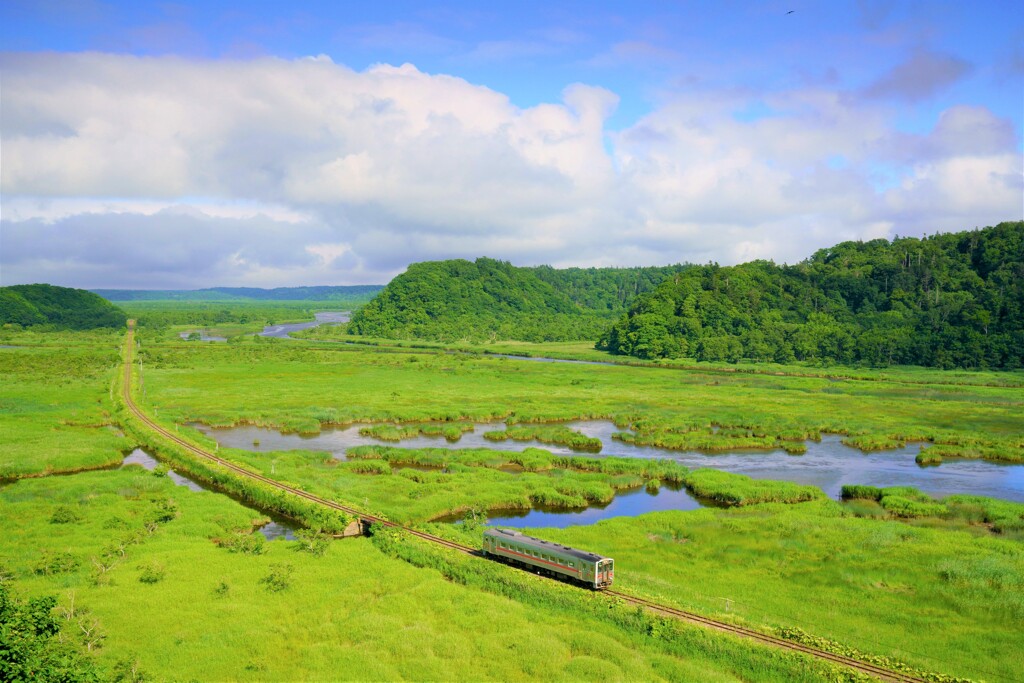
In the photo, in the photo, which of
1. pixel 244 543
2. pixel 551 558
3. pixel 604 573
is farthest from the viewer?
pixel 244 543

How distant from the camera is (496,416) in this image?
112 meters

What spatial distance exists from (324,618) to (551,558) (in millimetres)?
14859

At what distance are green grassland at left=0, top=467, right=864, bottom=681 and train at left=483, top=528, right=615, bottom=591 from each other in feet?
3.72

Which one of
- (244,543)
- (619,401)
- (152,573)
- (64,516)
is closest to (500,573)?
(244,543)

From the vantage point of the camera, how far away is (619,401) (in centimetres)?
12706

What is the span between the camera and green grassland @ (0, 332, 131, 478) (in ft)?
→ 253

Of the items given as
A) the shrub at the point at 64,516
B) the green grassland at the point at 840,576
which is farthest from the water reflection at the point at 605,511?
the shrub at the point at 64,516

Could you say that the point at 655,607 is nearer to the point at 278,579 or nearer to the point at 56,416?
the point at 278,579

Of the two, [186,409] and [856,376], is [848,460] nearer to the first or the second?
[856,376]

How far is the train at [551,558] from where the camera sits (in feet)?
136

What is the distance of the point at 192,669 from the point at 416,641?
11.7 meters

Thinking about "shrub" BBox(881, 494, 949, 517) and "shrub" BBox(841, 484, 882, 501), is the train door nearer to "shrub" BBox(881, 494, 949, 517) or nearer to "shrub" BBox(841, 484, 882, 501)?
"shrub" BBox(881, 494, 949, 517)

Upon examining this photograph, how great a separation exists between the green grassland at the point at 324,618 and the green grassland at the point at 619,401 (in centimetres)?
5324

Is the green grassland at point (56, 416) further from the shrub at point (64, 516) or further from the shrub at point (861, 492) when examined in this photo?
the shrub at point (861, 492)
